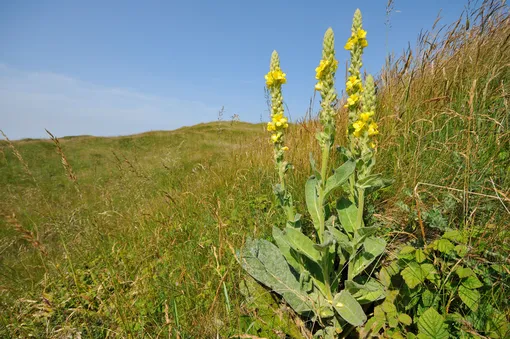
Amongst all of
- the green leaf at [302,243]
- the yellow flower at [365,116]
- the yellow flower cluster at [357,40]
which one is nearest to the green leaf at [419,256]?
the green leaf at [302,243]

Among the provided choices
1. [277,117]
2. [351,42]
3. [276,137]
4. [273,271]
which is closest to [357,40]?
[351,42]

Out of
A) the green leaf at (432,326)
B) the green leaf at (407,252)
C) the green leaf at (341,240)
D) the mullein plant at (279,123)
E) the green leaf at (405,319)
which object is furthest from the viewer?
the mullein plant at (279,123)

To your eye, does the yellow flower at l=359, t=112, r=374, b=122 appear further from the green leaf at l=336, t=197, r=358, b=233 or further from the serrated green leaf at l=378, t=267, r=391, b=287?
the serrated green leaf at l=378, t=267, r=391, b=287

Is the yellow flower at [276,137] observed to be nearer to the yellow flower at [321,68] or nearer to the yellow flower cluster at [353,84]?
the yellow flower at [321,68]

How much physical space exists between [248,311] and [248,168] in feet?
9.65

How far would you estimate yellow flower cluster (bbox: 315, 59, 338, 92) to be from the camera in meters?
1.91

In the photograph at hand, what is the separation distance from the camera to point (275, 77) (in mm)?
2113

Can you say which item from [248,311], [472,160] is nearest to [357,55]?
[472,160]

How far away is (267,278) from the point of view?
2.20 meters

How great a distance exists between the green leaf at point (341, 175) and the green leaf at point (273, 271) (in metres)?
0.76

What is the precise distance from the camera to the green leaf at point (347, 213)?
216cm

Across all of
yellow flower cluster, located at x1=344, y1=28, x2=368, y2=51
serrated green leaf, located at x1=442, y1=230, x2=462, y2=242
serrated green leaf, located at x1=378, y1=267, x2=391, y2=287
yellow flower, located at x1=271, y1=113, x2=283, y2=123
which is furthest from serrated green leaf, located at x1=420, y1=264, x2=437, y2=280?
yellow flower cluster, located at x1=344, y1=28, x2=368, y2=51

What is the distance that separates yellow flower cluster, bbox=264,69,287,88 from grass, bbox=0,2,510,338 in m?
1.05

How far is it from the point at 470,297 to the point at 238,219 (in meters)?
2.29
